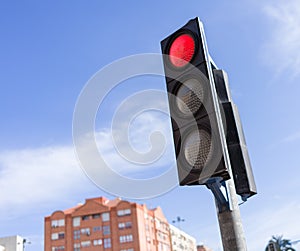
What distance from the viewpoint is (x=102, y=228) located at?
71.8 metres

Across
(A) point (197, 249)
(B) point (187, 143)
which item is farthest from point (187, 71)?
(A) point (197, 249)

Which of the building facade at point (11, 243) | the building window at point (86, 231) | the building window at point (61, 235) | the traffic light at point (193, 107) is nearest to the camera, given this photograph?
the traffic light at point (193, 107)

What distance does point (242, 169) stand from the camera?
251cm

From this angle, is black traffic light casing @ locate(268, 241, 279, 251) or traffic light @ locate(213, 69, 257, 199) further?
black traffic light casing @ locate(268, 241, 279, 251)

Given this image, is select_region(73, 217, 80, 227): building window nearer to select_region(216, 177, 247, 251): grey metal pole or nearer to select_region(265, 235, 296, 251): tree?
select_region(265, 235, 296, 251): tree

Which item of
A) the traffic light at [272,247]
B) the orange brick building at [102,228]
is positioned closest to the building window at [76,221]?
the orange brick building at [102,228]

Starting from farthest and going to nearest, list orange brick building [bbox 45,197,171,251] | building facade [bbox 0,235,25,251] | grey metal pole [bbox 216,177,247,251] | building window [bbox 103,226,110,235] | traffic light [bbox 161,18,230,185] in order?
1. building window [bbox 103,226,110,235]
2. orange brick building [bbox 45,197,171,251]
3. building facade [bbox 0,235,25,251]
4. traffic light [bbox 161,18,230,185]
5. grey metal pole [bbox 216,177,247,251]

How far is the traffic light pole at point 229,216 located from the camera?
7.31 ft

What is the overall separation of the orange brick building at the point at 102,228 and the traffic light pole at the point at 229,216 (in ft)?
228

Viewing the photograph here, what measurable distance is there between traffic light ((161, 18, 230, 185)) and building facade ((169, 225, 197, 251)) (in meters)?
85.5

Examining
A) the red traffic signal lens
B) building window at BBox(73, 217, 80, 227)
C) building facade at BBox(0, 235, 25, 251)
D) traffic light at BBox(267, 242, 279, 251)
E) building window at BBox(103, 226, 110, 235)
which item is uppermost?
building window at BBox(73, 217, 80, 227)

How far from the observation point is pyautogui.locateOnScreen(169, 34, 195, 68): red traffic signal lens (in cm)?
268

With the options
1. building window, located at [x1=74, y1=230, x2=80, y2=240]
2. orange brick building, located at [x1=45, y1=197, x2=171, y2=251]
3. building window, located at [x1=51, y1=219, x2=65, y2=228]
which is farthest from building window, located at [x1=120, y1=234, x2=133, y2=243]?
building window, located at [x1=51, y1=219, x2=65, y2=228]

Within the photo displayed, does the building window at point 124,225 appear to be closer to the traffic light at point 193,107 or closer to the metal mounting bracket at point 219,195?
the traffic light at point 193,107
